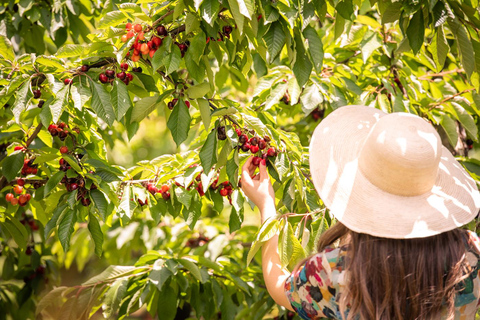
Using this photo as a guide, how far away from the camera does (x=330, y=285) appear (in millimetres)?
1537

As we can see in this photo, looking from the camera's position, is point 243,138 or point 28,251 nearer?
point 243,138

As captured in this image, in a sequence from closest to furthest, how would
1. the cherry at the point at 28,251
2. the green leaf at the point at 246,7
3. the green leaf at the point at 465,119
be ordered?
the green leaf at the point at 246,7, the green leaf at the point at 465,119, the cherry at the point at 28,251

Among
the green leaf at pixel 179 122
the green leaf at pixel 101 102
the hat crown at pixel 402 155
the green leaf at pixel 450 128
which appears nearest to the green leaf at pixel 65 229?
the green leaf at pixel 101 102

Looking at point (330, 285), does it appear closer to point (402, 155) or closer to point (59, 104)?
point (402, 155)

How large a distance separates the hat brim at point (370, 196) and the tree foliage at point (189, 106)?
391mm

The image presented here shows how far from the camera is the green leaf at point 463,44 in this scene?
211 centimetres

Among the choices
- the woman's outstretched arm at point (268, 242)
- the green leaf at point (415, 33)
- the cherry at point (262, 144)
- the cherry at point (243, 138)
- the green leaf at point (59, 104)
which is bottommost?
the woman's outstretched arm at point (268, 242)

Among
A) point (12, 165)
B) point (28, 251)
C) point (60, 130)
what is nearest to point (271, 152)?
point (60, 130)

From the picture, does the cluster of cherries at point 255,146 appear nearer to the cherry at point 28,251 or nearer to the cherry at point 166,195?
the cherry at point 166,195

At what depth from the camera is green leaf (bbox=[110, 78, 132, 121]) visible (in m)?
2.11

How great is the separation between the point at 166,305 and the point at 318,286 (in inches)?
53.3

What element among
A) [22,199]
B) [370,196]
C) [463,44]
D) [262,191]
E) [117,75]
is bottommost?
[22,199]

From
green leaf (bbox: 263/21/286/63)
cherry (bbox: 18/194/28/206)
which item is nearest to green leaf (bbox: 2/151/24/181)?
cherry (bbox: 18/194/28/206)

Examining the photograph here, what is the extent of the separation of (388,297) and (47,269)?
309 cm
